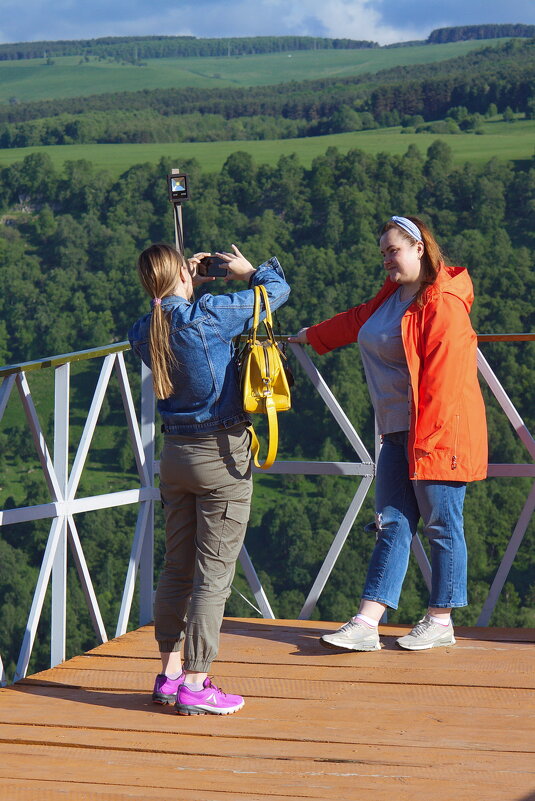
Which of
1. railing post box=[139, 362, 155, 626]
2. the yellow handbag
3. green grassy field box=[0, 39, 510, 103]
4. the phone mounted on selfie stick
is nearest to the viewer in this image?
the yellow handbag

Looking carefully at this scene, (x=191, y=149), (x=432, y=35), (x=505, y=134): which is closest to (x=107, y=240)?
(x=191, y=149)

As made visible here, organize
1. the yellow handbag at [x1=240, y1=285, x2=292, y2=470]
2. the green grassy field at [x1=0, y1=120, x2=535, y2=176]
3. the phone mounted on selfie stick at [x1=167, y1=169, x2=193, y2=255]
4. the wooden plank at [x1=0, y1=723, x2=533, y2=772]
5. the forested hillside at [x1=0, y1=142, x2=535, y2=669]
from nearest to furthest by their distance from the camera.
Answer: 1. the wooden plank at [x1=0, y1=723, x2=533, y2=772]
2. the yellow handbag at [x1=240, y1=285, x2=292, y2=470]
3. the phone mounted on selfie stick at [x1=167, y1=169, x2=193, y2=255]
4. the forested hillside at [x1=0, y1=142, x2=535, y2=669]
5. the green grassy field at [x1=0, y1=120, x2=535, y2=176]

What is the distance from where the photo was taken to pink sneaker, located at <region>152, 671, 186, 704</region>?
8.87 ft

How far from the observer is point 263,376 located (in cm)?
259

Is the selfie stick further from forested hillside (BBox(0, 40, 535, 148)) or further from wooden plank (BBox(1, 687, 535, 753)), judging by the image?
forested hillside (BBox(0, 40, 535, 148))

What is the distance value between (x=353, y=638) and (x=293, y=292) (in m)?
42.1

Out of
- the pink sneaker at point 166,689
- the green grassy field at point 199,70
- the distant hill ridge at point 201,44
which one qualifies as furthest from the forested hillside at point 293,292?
the distant hill ridge at point 201,44

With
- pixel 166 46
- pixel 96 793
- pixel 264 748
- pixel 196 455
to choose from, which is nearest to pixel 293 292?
pixel 196 455

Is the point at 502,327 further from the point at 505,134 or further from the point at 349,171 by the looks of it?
the point at 505,134

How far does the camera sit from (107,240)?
179 ft

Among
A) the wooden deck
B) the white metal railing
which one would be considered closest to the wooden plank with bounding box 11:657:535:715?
the wooden deck

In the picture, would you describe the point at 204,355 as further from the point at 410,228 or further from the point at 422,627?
the point at 422,627

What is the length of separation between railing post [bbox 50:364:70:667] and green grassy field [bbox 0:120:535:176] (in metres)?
62.6

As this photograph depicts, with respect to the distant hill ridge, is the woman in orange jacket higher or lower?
lower
